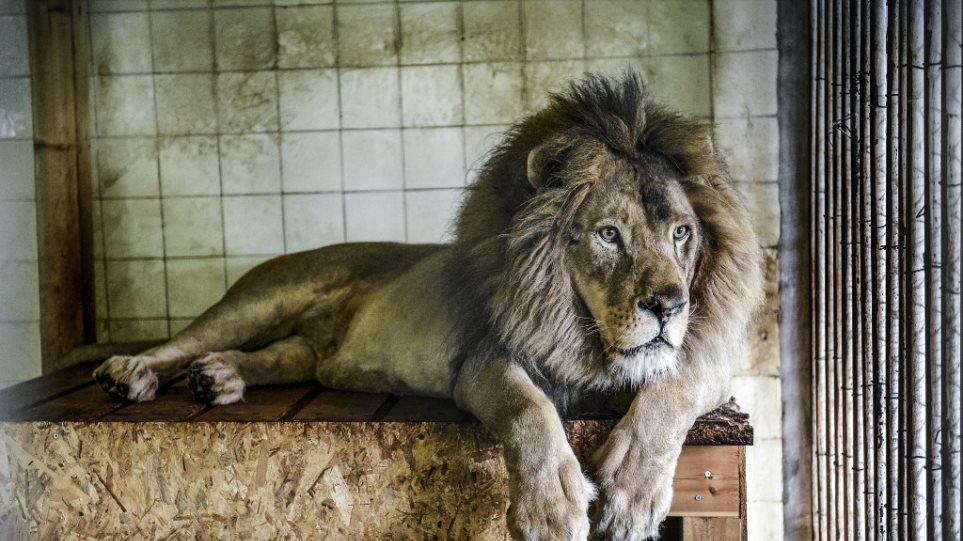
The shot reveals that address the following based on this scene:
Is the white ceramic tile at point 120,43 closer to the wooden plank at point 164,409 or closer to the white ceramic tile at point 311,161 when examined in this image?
the white ceramic tile at point 311,161

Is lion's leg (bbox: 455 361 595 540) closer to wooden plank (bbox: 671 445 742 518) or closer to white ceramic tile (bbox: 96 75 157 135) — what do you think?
wooden plank (bbox: 671 445 742 518)

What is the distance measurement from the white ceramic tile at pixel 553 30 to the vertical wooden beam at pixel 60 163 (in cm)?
196

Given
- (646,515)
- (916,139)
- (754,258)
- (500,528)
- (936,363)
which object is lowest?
(500,528)

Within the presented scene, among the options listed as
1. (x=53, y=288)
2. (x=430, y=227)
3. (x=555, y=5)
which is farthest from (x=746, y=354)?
(x=53, y=288)

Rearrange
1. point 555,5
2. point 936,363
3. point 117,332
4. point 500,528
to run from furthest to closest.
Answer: point 117,332, point 555,5, point 500,528, point 936,363

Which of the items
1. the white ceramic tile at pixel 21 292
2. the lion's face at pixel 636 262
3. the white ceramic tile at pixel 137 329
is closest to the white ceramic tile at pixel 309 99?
the white ceramic tile at pixel 137 329

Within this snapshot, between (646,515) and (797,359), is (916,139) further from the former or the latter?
(797,359)

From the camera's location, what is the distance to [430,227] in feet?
11.6

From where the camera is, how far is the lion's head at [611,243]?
179 cm

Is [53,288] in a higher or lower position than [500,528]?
higher

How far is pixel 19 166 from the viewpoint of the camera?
3.47 m

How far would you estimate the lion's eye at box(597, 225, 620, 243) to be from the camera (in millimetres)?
1821

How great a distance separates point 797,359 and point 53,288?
3207 mm

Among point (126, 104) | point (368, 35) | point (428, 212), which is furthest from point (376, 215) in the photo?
point (126, 104)
